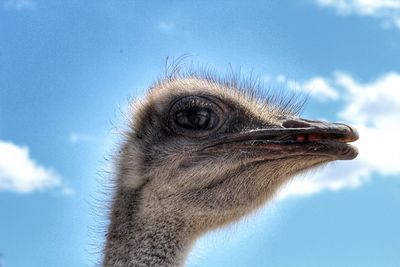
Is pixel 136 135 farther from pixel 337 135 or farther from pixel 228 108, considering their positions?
pixel 337 135

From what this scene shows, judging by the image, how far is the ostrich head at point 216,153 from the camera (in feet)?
16.6

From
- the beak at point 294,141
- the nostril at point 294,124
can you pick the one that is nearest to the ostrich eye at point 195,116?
the beak at point 294,141

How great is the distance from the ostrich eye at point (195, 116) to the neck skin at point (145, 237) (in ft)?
1.52

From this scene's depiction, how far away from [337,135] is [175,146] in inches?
36.8

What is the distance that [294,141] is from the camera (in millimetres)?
5062

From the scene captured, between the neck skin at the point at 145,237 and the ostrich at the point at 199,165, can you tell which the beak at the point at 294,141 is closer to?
the ostrich at the point at 199,165

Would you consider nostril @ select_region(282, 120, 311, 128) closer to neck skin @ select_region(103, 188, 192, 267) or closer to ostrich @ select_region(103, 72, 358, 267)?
ostrich @ select_region(103, 72, 358, 267)

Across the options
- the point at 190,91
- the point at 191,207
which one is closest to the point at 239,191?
the point at 191,207

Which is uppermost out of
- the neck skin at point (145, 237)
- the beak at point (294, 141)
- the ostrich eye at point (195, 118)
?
the ostrich eye at point (195, 118)

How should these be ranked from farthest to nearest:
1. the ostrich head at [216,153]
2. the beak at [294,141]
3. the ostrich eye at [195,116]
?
1. the ostrich eye at [195,116]
2. the ostrich head at [216,153]
3. the beak at [294,141]

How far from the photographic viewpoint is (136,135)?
18.2 ft

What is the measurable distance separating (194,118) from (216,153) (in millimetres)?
254

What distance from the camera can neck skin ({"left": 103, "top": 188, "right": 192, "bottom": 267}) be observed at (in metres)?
5.03

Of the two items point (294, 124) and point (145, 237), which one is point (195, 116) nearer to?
point (294, 124)
